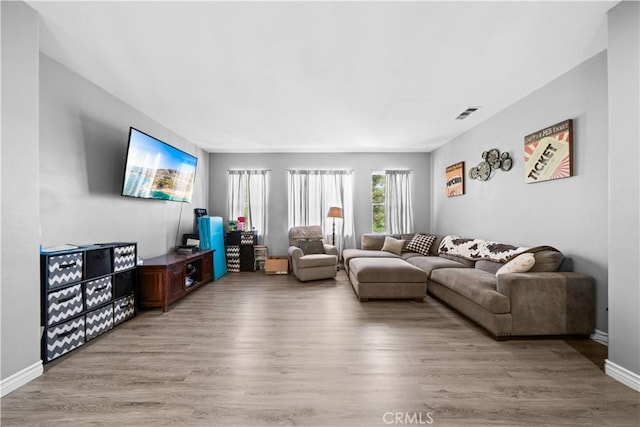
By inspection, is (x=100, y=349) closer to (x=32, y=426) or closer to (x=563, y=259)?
(x=32, y=426)

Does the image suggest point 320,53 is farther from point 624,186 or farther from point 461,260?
point 461,260

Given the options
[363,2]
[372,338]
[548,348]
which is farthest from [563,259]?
[363,2]

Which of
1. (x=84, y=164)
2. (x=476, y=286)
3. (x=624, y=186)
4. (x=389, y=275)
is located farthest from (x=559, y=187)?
(x=84, y=164)

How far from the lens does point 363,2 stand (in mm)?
1782

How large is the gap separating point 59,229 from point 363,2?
10.7ft

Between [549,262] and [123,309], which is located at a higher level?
[549,262]

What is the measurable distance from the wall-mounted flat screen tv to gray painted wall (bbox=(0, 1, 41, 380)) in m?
1.12

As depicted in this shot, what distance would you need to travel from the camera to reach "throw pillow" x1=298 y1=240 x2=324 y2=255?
512 cm

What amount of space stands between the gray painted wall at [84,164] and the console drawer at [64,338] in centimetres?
76

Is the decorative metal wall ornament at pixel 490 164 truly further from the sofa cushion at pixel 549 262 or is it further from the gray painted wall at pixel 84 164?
the gray painted wall at pixel 84 164

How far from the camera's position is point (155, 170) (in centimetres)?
349

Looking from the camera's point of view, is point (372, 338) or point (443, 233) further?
point (443, 233)

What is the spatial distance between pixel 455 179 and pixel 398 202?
1.38m

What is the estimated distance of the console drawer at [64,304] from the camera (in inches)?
80.7
